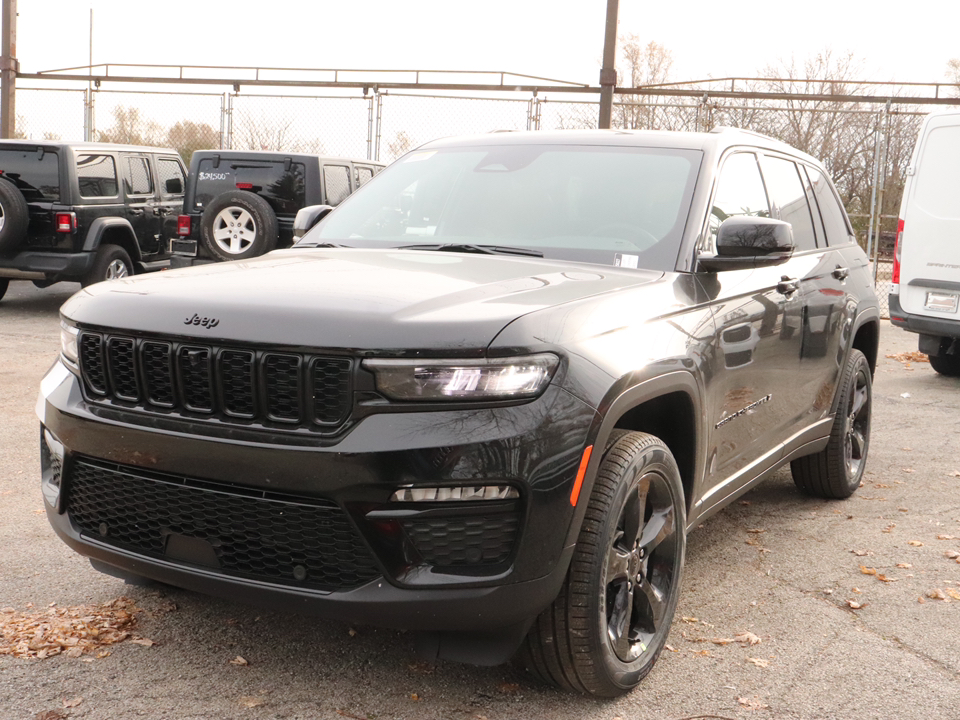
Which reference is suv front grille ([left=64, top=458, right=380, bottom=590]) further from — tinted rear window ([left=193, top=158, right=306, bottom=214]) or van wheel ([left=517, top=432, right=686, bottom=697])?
tinted rear window ([left=193, top=158, right=306, bottom=214])

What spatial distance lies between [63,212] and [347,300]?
30.6 feet

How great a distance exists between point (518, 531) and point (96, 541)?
129 cm

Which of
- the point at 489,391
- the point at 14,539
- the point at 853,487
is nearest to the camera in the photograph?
the point at 489,391

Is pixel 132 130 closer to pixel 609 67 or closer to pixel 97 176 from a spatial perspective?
pixel 97 176

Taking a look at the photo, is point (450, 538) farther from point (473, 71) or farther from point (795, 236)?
point (473, 71)

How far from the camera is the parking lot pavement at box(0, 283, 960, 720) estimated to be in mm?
3018

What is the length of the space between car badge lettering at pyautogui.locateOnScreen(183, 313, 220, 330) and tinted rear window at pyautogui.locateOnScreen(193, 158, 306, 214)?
8.53 metres

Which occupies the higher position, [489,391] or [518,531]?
[489,391]

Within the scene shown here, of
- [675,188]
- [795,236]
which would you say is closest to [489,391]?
[675,188]

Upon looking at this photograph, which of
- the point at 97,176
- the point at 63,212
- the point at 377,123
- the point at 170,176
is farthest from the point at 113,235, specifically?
the point at 377,123

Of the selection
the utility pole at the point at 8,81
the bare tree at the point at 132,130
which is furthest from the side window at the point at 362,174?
the utility pole at the point at 8,81

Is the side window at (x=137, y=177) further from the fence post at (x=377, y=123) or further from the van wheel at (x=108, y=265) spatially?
the fence post at (x=377, y=123)

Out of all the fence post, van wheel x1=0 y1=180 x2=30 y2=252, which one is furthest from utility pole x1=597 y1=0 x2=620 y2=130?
van wheel x1=0 y1=180 x2=30 y2=252

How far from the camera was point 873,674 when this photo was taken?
337 cm
